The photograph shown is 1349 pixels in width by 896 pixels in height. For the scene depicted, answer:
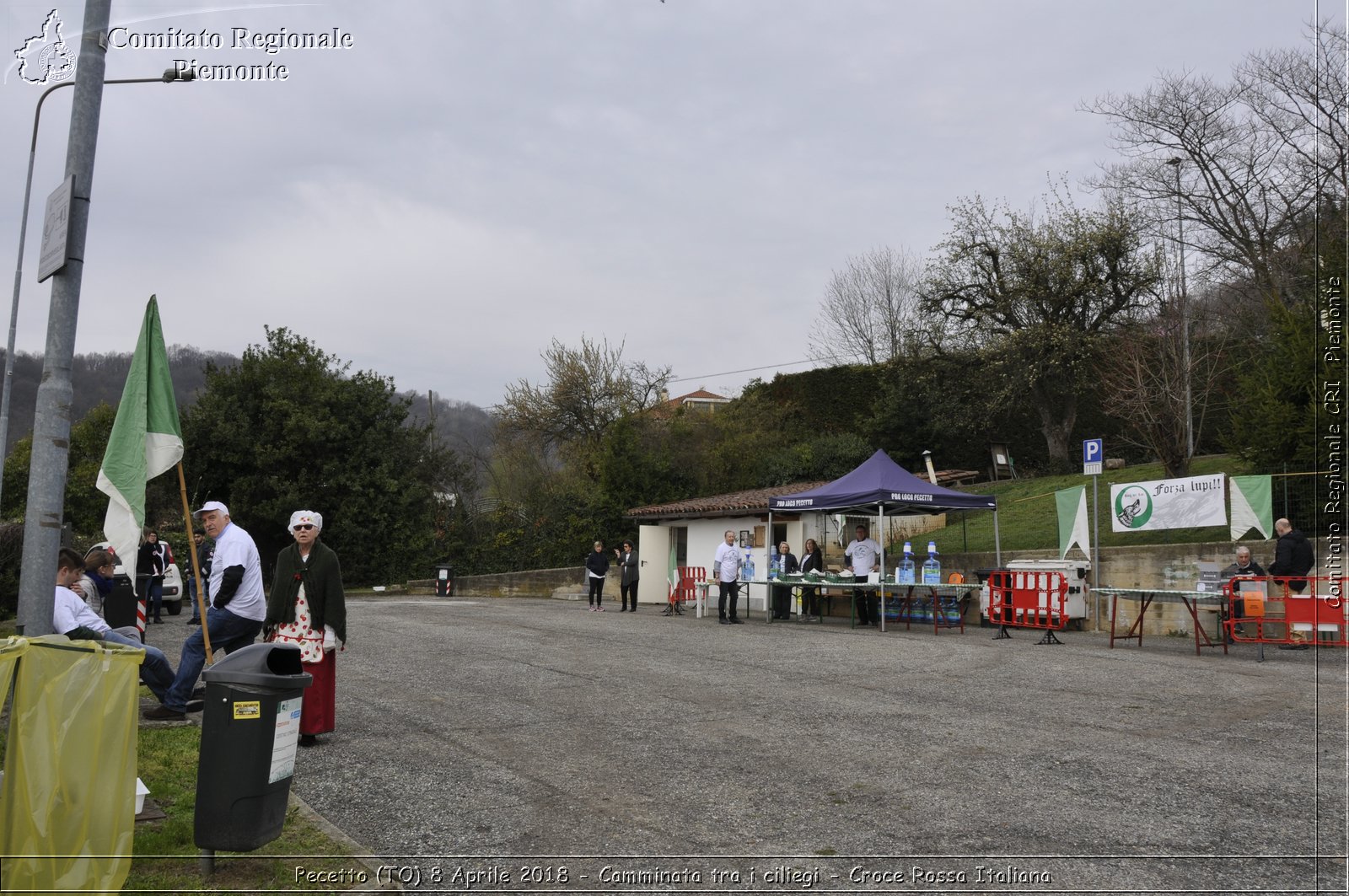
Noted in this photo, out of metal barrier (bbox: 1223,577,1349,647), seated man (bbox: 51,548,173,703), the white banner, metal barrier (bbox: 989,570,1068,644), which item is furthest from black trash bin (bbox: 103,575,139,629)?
the white banner

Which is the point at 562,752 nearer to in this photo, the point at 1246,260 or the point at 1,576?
the point at 1,576

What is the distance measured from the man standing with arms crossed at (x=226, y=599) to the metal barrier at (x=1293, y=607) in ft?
38.9

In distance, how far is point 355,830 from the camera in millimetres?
5395

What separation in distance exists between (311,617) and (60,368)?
2868 millimetres

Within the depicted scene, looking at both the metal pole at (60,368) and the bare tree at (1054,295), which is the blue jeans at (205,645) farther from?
the bare tree at (1054,295)

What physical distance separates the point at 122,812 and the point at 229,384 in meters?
34.3

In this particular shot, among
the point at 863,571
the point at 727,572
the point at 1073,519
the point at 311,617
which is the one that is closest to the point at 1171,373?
the point at 1073,519

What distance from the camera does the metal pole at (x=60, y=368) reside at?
4.97m

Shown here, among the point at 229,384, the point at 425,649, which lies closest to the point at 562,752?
the point at 425,649

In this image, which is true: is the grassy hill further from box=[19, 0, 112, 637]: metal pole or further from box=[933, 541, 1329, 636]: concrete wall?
box=[19, 0, 112, 637]: metal pole

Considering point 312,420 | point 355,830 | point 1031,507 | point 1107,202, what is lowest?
point 355,830

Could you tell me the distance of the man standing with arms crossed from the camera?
25.6 ft

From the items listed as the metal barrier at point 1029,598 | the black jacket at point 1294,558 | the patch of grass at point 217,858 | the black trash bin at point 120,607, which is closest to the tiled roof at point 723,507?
the metal barrier at point 1029,598

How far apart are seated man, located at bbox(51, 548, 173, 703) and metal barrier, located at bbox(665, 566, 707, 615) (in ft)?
50.4
